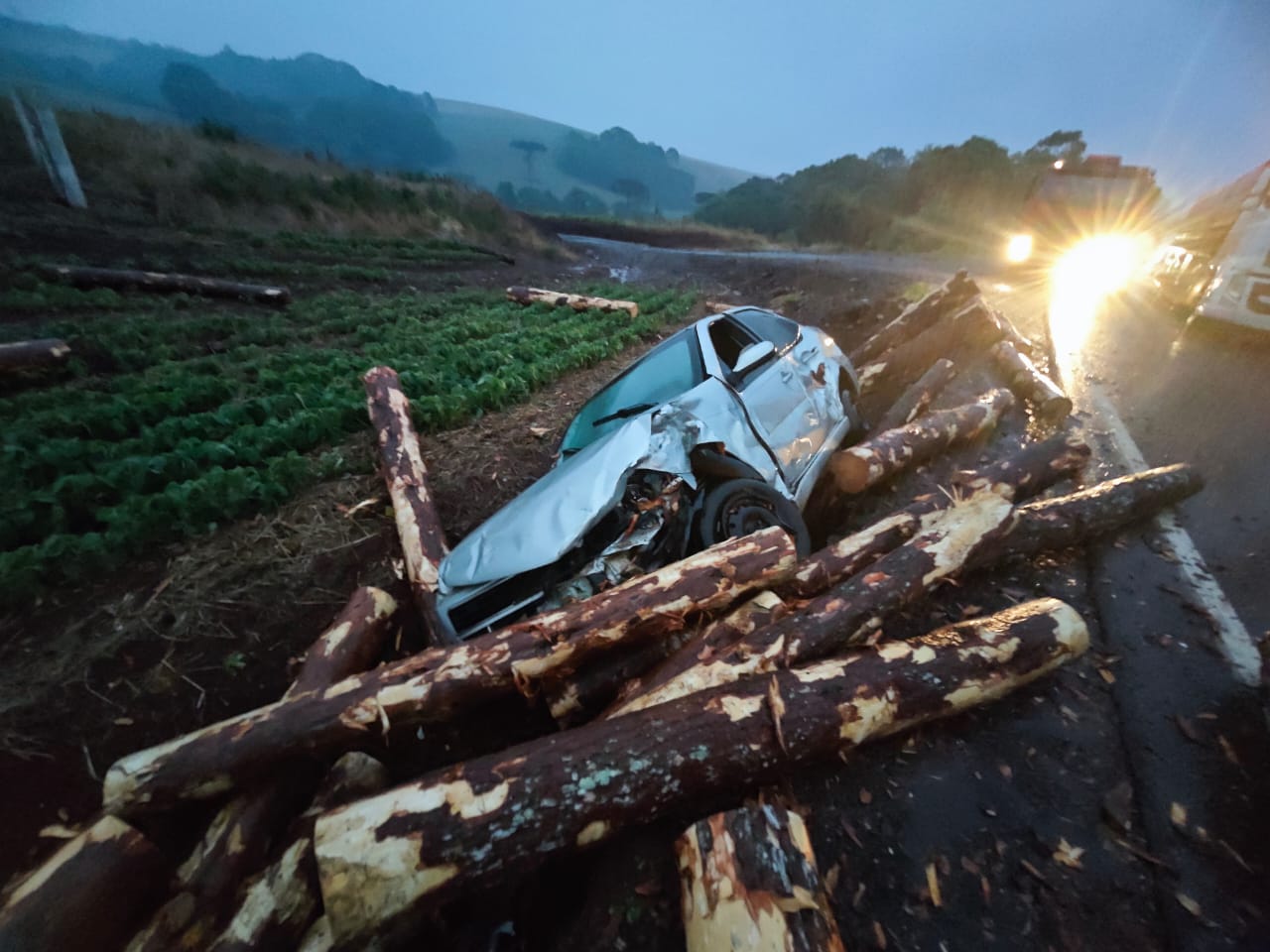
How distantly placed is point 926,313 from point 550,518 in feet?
23.6

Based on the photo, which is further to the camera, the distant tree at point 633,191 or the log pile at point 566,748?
the distant tree at point 633,191

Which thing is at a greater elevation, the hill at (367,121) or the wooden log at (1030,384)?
the hill at (367,121)

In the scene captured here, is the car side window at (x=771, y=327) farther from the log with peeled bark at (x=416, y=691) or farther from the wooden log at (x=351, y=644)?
the wooden log at (x=351, y=644)

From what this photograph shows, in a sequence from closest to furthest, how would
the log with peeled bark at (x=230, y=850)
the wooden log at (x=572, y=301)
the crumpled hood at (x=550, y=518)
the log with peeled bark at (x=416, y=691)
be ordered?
the log with peeled bark at (x=230, y=850)
the log with peeled bark at (x=416, y=691)
the crumpled hood at (x=550, y=518)
the wooden log at (x=572, y=301)

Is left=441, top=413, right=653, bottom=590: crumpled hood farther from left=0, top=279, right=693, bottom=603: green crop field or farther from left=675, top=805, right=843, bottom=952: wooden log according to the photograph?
left=0, top=279, right=693, bottom=603: green crop field

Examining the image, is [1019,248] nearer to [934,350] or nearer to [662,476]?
[934,350]

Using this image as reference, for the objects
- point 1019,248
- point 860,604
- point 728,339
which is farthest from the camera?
point 1019,248

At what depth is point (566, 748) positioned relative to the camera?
1.98 metres

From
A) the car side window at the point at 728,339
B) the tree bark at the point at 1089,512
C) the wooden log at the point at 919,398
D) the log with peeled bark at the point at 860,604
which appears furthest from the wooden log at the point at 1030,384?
the car side window at the point at 728,339

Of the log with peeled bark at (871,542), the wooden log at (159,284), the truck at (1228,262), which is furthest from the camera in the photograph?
the wooden log at (159,284)

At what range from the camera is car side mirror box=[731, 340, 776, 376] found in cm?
408

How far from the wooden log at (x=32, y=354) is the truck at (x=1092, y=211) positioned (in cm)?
1971

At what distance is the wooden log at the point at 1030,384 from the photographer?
542 cm

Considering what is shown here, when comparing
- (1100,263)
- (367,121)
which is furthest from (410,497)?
(367,121)
